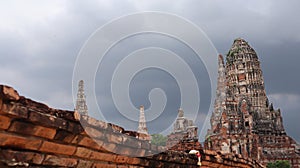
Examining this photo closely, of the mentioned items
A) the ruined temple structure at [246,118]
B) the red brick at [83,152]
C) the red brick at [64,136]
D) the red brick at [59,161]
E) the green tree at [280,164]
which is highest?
the ruined temple structure at [246,118]

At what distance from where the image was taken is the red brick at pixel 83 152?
4020 mm

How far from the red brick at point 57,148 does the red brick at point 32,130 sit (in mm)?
80

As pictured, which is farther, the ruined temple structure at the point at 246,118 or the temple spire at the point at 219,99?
the temple spire at the point at 219,99

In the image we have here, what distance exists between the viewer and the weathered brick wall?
122 inches

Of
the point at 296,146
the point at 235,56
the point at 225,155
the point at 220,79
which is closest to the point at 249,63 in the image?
the point at 235,56

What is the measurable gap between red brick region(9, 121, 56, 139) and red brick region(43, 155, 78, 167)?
22 centimetres

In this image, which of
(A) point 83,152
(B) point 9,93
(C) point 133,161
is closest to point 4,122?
(B) point 9,93

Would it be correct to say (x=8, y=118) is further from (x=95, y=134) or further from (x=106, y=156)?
(x=106, y=156)

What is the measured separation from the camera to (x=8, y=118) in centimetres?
304

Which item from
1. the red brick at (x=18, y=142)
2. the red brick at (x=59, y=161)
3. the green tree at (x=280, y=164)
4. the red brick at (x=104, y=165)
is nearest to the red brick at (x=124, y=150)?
the red brick at (x=104, y=165)

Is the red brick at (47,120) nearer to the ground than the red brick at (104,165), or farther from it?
farther from it

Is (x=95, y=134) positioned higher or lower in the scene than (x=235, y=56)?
lower

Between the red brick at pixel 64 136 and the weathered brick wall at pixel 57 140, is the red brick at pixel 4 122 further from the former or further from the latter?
the red brick at pixel 64 136

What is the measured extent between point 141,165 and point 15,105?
8.86ft
